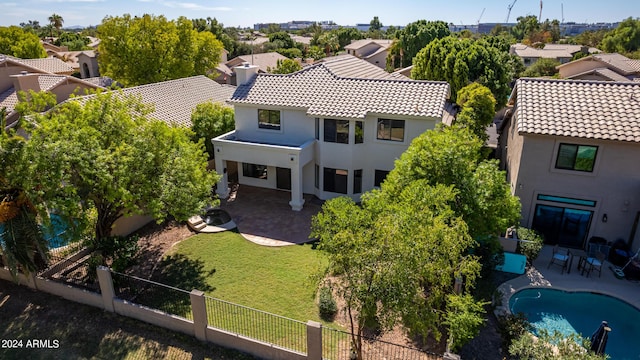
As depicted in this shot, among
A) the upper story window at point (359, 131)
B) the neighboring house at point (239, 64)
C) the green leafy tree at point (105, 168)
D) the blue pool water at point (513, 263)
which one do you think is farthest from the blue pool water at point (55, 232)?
the neighboring house at point (239, 64)

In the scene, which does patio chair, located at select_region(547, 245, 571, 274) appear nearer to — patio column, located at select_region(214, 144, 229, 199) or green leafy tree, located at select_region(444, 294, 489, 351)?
green leafy tree, located at select_region(444, 294, 489, 351)

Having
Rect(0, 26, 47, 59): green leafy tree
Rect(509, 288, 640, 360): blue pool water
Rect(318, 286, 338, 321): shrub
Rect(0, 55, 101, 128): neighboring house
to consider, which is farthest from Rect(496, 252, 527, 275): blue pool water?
Rect(0, 26, 47, 59): green leafy tree

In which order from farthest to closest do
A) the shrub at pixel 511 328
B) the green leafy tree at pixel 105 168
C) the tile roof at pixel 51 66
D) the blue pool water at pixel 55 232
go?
1. the tile roof at pixel 51 66
2. the blue pool water at pixel 55 232
3. the green leafy tree at pixel 105 168
4. the shrub at pixel 511 328

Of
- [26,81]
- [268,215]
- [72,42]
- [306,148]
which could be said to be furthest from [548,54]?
[72,42]

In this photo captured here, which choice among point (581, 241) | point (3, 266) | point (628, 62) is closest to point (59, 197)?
point (3, 266)

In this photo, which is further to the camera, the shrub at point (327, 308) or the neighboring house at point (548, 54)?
the neighboring house at point (548, 54)

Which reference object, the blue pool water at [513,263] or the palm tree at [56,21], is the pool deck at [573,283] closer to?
the blue pool water at [513,263]

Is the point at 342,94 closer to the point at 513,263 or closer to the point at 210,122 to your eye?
the point at 210,122
